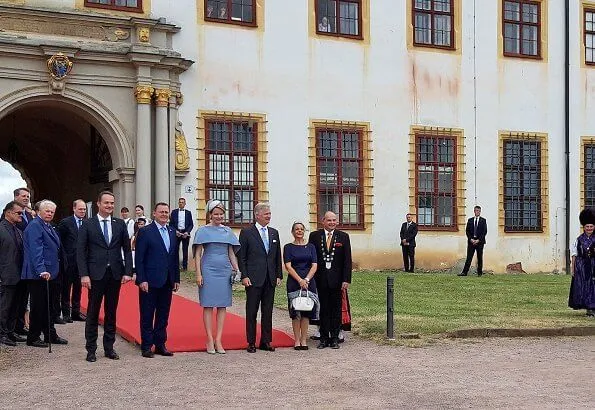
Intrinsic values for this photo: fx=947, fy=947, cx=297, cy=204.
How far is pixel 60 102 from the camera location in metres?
20.9

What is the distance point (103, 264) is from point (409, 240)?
14281 millimetres

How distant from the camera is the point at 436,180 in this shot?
82.3 ft

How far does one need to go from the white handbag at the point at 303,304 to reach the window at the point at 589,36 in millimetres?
18374

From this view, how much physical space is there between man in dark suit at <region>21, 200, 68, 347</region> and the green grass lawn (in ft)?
13.3

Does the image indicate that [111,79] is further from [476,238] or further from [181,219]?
[476,238]

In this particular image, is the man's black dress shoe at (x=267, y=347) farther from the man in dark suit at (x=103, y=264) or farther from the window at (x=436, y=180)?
the window at (x=436, y=180)

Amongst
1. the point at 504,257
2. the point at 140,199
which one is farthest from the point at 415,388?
the point at 504,257

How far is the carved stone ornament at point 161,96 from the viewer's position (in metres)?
21.3

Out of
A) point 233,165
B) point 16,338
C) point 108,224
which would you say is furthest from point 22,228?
point 233,165

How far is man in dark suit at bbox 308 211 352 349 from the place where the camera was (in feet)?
38.3

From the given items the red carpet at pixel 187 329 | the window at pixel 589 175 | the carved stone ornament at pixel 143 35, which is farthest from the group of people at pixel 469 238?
the red carpet at pixel 187 329

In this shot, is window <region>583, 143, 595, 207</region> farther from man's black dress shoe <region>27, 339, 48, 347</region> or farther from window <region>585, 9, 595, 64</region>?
man's black dress shoe <region>27, 339, 48, 347</region>

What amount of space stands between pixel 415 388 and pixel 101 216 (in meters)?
4.08

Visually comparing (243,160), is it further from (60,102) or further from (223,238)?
(223,238)
